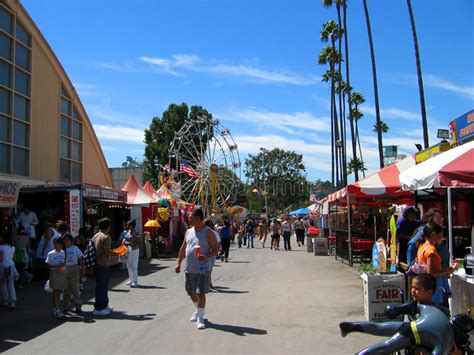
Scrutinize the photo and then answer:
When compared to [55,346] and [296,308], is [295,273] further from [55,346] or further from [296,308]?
[55,346]

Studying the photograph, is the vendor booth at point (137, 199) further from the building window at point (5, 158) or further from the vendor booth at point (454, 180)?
the vendor booth at point (454, 180)

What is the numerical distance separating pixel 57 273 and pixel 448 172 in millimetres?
6746

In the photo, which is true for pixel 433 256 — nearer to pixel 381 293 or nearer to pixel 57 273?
pixel 381 293

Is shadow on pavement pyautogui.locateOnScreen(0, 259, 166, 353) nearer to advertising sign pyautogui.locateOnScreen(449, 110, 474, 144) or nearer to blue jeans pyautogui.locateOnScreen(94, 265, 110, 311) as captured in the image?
blue jeans pyautogui.locateOnScreen(94, 265, 110, 311)

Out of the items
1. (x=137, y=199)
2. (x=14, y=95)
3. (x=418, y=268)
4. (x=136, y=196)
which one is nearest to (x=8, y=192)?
(x=418, y=268)

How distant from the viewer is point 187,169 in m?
37.4

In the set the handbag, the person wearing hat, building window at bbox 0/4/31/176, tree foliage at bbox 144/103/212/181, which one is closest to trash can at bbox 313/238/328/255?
building window at bbox 0/4/31/176

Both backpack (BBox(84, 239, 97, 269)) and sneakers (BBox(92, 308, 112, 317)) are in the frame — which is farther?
backpack (BBox(84, 239, 97, 269))

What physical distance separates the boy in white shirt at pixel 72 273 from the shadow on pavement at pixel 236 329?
9.18 feet

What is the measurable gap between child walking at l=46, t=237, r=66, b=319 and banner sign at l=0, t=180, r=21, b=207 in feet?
8.08

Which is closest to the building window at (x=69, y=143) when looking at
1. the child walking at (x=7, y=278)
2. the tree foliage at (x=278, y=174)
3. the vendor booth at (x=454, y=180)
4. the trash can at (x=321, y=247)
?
the trash can at (x=321, y=247)

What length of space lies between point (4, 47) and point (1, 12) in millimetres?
1282

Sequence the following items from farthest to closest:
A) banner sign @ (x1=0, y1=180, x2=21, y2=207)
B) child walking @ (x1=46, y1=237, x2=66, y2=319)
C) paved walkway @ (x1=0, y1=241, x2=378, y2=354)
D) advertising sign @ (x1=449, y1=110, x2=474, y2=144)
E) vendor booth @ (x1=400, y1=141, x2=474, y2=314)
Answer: advertising sign @ (x1=449, y1=110, x2=474, y2=144), banner sign @ (x1=0, y1=180, x2=21, y2=207), child walking @ (x1=46, y1=237, x2=66, y2=319), paved walkway @ (x1=0, y1=241, x2=378, y2=354), vendor booth @ (x1=400, y1=141, x2=474, y2=314)

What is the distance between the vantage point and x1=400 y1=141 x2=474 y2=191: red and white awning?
6887mm
